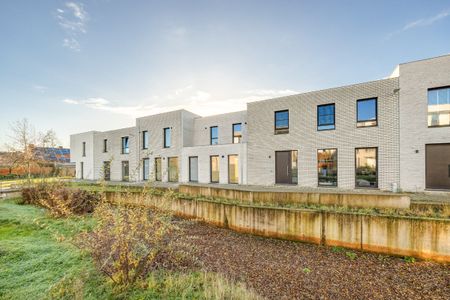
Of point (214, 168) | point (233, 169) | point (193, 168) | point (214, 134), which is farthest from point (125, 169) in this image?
point (233, 169)

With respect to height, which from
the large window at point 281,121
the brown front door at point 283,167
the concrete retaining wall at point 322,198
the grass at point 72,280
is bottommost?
the grass at point 72,280

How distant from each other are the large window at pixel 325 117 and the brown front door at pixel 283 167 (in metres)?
2.90

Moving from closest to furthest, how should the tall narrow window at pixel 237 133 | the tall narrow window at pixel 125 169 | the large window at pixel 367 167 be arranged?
the large window at pixel 367 167 → the tall narrow window at pixel 237 133 → the tall narrow window at pixel 125 169

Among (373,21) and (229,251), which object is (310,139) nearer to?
(373,21)

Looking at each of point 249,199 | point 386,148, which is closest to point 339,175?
point 386,148

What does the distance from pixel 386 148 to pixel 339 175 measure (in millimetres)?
2934

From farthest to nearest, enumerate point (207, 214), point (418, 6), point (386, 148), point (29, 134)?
point (29, 134), point (386, 148), point (418, 6), point (207, 214)

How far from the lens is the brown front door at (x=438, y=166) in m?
10.4

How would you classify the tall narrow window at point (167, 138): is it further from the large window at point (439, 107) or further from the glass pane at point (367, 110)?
the large window at point (439, 107)

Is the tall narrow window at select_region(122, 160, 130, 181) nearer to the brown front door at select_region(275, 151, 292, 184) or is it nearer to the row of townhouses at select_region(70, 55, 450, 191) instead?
the row of townhouses at select_region(70, 55, 450, 191)

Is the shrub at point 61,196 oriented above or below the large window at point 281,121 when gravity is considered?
below

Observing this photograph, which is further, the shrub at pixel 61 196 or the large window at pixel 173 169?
the large window at pixel 173 169

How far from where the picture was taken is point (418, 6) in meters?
9.01

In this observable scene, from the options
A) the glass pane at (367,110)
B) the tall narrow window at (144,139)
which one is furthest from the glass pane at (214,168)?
the glass pane at (367,110)
